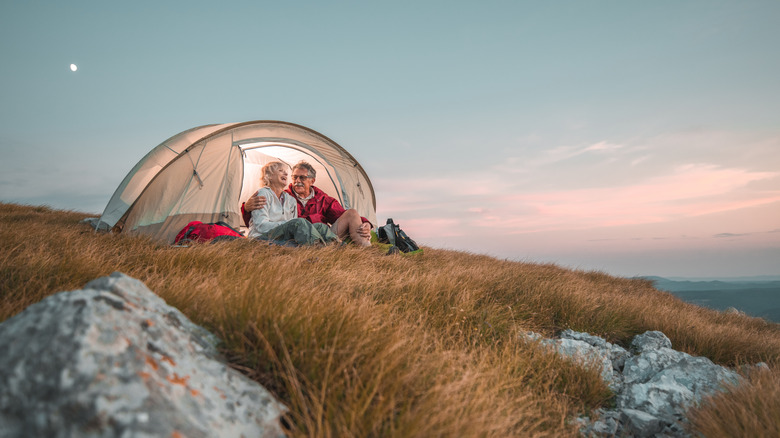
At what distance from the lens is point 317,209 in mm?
7348

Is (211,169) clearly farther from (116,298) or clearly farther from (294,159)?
(116,298)

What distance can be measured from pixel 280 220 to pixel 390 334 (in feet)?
16.3

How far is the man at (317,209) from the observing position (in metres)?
6.53

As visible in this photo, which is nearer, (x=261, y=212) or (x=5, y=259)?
(x=5, y=259)

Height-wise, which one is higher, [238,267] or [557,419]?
[238,267]

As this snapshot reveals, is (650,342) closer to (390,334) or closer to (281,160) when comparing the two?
(390,334)

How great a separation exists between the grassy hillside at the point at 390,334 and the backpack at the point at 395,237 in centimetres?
191

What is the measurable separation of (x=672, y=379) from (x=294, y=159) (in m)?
7.60

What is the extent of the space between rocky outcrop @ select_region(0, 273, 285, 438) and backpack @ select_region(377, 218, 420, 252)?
18.4ft

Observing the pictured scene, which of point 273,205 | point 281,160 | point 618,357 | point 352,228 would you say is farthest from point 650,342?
point 281,160

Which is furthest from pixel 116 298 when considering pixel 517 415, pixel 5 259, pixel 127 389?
pixel 5 259

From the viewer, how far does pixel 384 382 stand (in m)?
1.65

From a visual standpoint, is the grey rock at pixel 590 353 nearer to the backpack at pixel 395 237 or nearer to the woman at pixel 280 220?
the woman at pixel 280 220

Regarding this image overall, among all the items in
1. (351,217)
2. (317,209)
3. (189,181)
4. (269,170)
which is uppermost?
(269,170)
